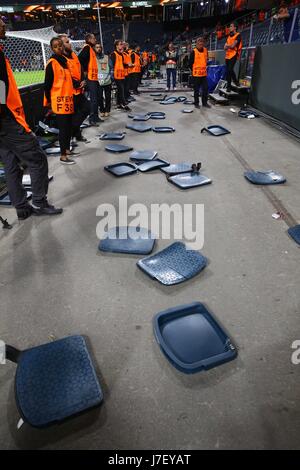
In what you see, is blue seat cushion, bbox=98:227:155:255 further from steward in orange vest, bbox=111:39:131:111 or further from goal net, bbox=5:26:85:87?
steward in orange vest, bbox=111:39:131:111

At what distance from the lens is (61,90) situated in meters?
4.12

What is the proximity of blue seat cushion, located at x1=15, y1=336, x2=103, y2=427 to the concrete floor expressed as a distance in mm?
75

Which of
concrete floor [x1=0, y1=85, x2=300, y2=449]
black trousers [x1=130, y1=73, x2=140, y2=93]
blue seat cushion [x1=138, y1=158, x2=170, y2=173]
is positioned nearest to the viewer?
concrete floor [x1=0, y1=85, x2=300, y2=449]

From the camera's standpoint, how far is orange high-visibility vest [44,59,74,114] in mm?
4008

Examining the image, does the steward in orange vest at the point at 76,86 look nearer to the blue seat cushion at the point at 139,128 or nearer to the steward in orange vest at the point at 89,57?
the steward in orange vest at the point at 89,57

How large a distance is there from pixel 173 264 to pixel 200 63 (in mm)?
8045

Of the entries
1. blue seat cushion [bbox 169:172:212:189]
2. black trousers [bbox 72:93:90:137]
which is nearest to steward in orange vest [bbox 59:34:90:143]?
black trousers [bbox 72:93:90:137]

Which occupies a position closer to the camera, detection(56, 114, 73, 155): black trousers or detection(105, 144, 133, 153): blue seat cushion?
detection(56, 114, 73, 155): black trousers

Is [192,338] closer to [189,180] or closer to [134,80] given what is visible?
[189,180]

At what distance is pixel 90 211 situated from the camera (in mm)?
3293

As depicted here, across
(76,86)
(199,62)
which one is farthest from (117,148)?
(199,62)

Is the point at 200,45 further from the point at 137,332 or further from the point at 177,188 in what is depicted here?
the point at 137,332

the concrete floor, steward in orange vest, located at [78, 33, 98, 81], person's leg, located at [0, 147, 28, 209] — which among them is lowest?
the concrete floor

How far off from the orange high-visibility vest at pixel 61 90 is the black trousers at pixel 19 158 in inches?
61.1
